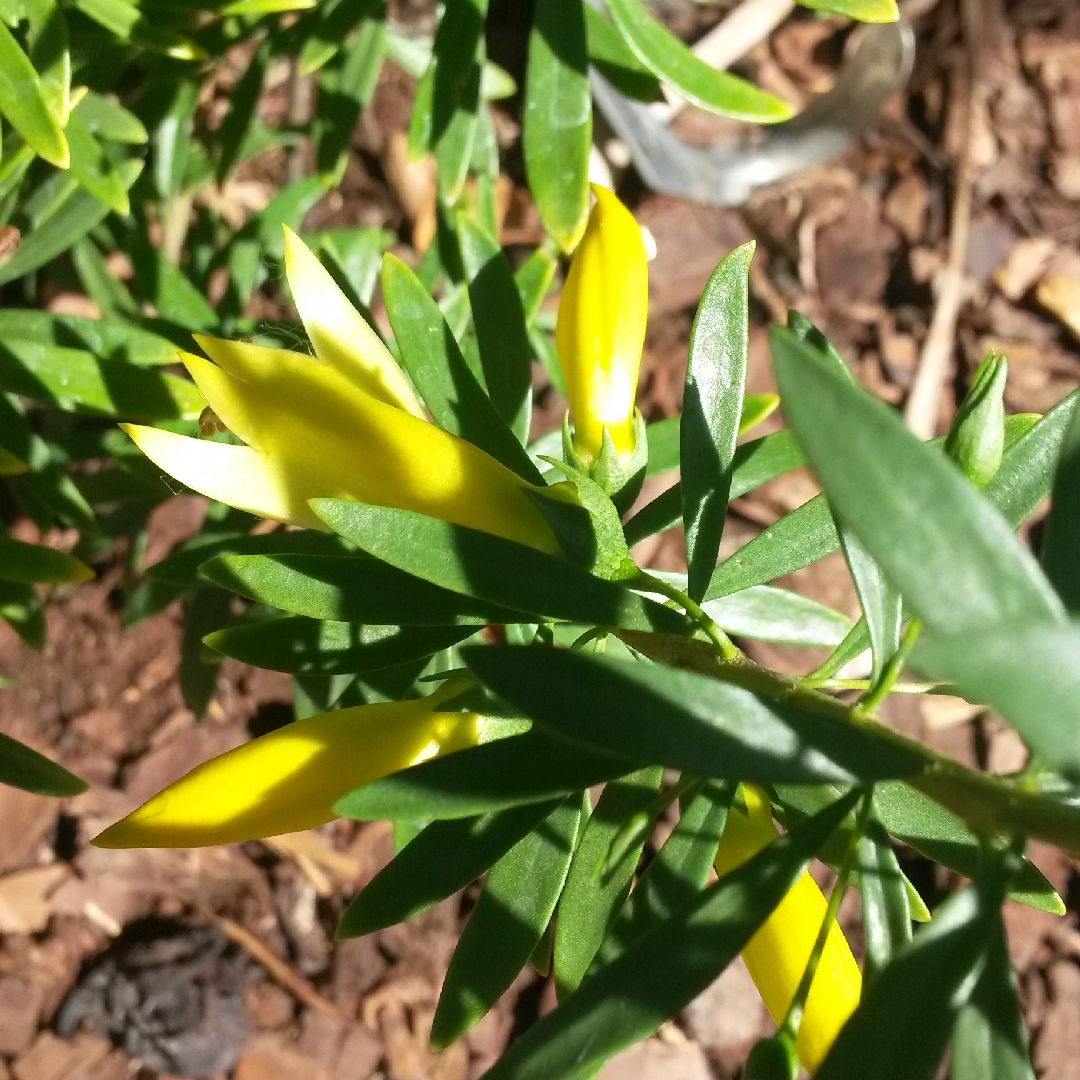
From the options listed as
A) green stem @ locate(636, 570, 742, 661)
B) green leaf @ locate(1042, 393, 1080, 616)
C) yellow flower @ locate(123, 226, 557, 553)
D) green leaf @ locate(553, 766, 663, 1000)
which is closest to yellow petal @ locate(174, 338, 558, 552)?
yellow flower @ locate(123, 226, 557, 553)

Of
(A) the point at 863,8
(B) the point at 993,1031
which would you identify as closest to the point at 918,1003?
(B) the point at 993,1031

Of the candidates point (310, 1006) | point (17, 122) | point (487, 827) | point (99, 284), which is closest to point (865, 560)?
point (487, 827)

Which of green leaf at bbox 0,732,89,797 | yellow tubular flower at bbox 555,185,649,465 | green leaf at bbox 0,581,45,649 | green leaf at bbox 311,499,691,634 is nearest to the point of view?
green leaf at bbox 311,499,691,634

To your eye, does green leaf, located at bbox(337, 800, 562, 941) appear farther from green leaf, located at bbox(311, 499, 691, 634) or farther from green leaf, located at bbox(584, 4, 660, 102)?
green leaf, located at bbox(584, 4, 660, 102)

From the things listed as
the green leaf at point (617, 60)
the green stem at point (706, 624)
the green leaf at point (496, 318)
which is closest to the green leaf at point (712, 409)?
the green stem at point (706, 624)

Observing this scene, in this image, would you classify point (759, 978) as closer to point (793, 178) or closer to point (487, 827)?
point (487, 827)

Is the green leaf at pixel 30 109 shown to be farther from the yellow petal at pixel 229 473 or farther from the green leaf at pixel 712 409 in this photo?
the green leaf at pixel 712 409
